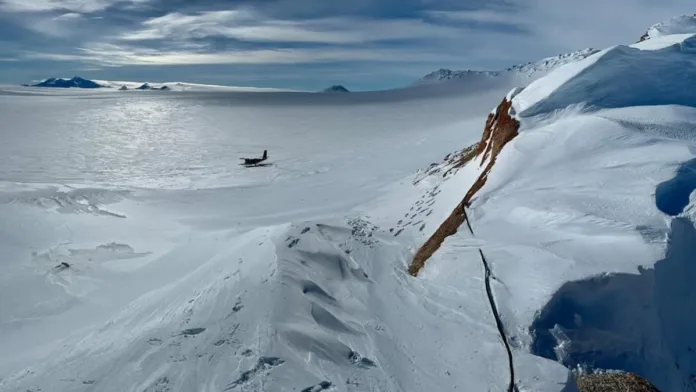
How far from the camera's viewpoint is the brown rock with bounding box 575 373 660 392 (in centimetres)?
495

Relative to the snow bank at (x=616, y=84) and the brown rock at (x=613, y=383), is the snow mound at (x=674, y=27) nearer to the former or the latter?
the snow bank at (x=616, y=84)

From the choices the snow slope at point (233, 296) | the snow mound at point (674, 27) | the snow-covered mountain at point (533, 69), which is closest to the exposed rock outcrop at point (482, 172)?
the snow slope at point (233, 296)

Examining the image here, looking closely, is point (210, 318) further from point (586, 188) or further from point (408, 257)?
point (586, 188)

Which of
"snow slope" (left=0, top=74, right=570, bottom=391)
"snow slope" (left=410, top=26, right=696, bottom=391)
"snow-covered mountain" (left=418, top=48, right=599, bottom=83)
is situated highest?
"snow-covered mountain" (left=418, top=48, right=599, bottom=83)

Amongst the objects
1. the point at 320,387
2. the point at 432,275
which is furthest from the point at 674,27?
the point at 320,387

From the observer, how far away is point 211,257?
33.7ft

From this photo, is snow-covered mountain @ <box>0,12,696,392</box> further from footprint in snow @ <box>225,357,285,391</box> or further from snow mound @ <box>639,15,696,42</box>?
snow mound @ <box>639,15,696,42</box>

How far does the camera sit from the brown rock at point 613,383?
4.95m

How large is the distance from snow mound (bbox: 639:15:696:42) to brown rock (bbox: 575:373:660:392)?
19.8m

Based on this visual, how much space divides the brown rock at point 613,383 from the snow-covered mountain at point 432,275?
0.52 ft

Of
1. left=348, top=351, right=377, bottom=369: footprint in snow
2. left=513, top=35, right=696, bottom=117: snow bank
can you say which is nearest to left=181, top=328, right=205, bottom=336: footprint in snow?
left=348, top=351, right=377, bottom=369: footprint in snow

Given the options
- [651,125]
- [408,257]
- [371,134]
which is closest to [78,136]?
[371,134]

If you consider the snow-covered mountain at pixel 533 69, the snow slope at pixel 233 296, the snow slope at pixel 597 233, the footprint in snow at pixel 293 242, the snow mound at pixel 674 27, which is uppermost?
the snow-covered mountain at pixel 533 69

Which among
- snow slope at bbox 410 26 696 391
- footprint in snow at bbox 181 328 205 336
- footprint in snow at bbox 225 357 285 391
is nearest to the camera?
footprint in snow at bbox 225 357 285 391
